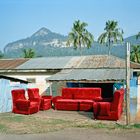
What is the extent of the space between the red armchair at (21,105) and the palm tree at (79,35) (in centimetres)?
3583

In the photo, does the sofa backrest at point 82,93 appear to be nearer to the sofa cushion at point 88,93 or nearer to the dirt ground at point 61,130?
the sofa cushion at point 88,93

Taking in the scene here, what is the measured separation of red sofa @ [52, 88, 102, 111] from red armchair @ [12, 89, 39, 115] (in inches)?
64.5

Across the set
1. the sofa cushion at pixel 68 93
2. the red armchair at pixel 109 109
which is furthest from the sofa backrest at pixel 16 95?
the red armchair at pixel 109 109

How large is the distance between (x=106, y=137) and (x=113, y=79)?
1029 centimetres

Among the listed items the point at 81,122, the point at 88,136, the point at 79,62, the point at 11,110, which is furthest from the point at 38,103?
the point at 79,62

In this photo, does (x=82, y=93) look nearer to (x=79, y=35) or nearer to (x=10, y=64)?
(x=10, y=64)

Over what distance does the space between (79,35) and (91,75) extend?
30.9 m

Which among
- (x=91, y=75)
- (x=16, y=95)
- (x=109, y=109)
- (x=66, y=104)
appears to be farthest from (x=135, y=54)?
(x=109, y=109)

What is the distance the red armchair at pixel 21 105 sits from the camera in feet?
55.3

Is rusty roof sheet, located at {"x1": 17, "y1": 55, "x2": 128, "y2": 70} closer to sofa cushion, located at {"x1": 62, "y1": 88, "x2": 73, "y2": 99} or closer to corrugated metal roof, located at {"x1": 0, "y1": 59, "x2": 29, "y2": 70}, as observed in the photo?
corrugated metal roof, located at {"x1": 0, "y1": 59, "x2": 29, "y2": 70}

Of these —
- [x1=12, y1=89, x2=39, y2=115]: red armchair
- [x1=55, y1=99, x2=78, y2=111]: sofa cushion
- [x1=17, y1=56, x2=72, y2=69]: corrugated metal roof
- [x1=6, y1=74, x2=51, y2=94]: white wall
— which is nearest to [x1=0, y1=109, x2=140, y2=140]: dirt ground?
[x1=12, y1=89, x2=39, y2=115]: red armchair

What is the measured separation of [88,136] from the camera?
35.3 feet

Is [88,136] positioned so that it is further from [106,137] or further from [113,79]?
[113,79]

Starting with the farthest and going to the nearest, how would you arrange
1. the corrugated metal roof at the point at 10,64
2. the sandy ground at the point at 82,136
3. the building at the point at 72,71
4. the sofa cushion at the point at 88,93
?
the corrugated metal roof at the point at 10,64 < the building at the point at 72,71 < the sofa cushion at the point at 88,93 < the sandy ground at the point at 82,136
